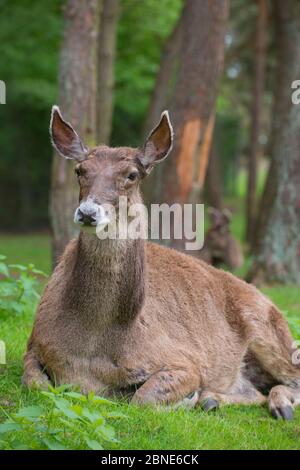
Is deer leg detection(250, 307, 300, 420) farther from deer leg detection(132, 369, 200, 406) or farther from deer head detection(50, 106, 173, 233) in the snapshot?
deer head detection(50, 106, 173, 233)

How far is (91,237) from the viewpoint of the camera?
261 inches

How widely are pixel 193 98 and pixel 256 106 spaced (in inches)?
530

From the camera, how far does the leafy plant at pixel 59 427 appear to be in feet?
17.0

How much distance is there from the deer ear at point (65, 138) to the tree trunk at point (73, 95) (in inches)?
219

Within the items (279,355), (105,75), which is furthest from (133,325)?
(105,75)

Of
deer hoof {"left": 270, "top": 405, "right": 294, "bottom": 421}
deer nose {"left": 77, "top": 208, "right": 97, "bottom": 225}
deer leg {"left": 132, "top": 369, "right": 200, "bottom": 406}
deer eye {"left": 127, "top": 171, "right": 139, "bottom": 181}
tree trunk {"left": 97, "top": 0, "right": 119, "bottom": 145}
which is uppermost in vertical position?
tree trunk {"left": 97, "top": 0, "right": 119, "bottom": 145}

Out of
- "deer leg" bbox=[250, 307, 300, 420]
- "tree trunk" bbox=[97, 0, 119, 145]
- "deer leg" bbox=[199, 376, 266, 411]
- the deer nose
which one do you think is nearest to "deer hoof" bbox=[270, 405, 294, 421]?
"deer leg" bbox=[199, 376, 266, 411]

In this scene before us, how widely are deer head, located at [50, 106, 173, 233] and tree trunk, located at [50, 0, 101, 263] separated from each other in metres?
5.61

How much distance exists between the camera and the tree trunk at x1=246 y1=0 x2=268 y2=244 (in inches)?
986

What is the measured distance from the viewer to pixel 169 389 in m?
6.89

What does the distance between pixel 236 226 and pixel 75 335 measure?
30.4 meters

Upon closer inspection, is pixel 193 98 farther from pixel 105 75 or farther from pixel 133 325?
pixel 133 325

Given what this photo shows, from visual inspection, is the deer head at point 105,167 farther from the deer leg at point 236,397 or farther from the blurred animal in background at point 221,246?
the blurred animal in background at point 221,246

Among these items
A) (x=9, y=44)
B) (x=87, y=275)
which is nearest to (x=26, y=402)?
(x=87, y=275)
